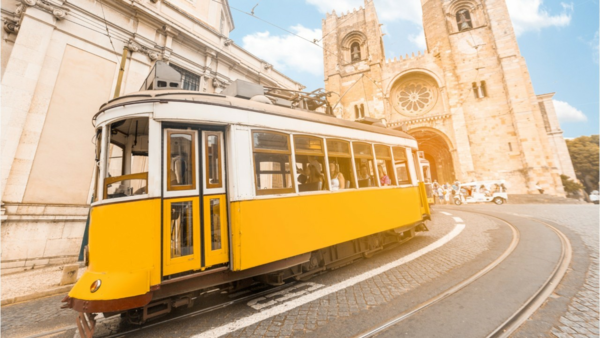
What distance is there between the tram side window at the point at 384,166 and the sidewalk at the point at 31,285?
22.9 ft

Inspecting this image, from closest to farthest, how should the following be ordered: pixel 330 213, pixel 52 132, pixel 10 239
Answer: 1. pixel 330 213
2. pixel 10 239
3. pixel 52 132

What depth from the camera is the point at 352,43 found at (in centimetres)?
2892

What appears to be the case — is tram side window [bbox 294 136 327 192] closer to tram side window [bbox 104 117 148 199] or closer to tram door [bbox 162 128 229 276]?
tram door [bbox 162 128 229 276]

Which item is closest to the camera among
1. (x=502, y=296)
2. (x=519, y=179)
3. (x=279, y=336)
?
(x=279, y=336)

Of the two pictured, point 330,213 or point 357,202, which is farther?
point 357,202

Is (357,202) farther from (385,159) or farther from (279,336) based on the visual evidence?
(279,336)

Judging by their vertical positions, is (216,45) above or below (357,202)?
above

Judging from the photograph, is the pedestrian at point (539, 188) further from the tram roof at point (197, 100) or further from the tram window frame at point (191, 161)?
the tram window frame at point (191, 161)

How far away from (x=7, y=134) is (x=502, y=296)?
1140 centimetres

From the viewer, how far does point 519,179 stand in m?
18.5

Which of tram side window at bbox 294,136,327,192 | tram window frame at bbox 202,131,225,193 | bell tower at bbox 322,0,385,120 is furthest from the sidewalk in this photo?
bell tower at bbox 322,0,385,120

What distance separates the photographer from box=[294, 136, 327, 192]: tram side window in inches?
146

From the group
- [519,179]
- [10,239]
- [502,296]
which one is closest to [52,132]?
[10,239]

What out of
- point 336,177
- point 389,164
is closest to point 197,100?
point 336,177
